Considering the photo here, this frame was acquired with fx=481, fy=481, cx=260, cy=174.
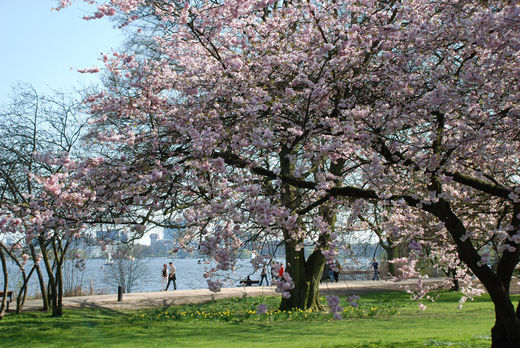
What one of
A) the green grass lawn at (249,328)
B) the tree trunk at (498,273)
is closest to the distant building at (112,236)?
the green grass lawn at (249,328)

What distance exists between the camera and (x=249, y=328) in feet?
44.0

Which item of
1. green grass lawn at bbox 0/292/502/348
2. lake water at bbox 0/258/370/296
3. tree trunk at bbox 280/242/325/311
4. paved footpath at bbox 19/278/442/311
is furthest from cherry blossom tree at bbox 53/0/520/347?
paved footpath at bbox 19/278/442/311

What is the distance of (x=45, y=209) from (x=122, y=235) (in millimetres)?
2031

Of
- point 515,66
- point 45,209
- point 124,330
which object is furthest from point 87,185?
point 124,330

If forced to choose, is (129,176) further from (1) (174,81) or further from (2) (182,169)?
(1) (174,81)

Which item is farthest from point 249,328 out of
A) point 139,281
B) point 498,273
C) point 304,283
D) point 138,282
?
point 139,281

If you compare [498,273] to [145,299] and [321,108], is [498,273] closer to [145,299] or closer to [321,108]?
[321,108]

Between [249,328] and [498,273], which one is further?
[249,328]

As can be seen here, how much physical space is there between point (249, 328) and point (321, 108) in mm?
8543

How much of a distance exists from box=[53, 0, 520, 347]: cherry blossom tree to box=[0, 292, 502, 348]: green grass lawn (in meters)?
3.92

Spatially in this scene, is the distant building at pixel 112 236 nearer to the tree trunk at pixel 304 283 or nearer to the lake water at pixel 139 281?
the lake water at pixel 139 281

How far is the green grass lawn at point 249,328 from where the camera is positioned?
10828 millimetres

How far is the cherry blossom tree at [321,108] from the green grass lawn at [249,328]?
3924 millimetres

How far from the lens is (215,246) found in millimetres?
6023
